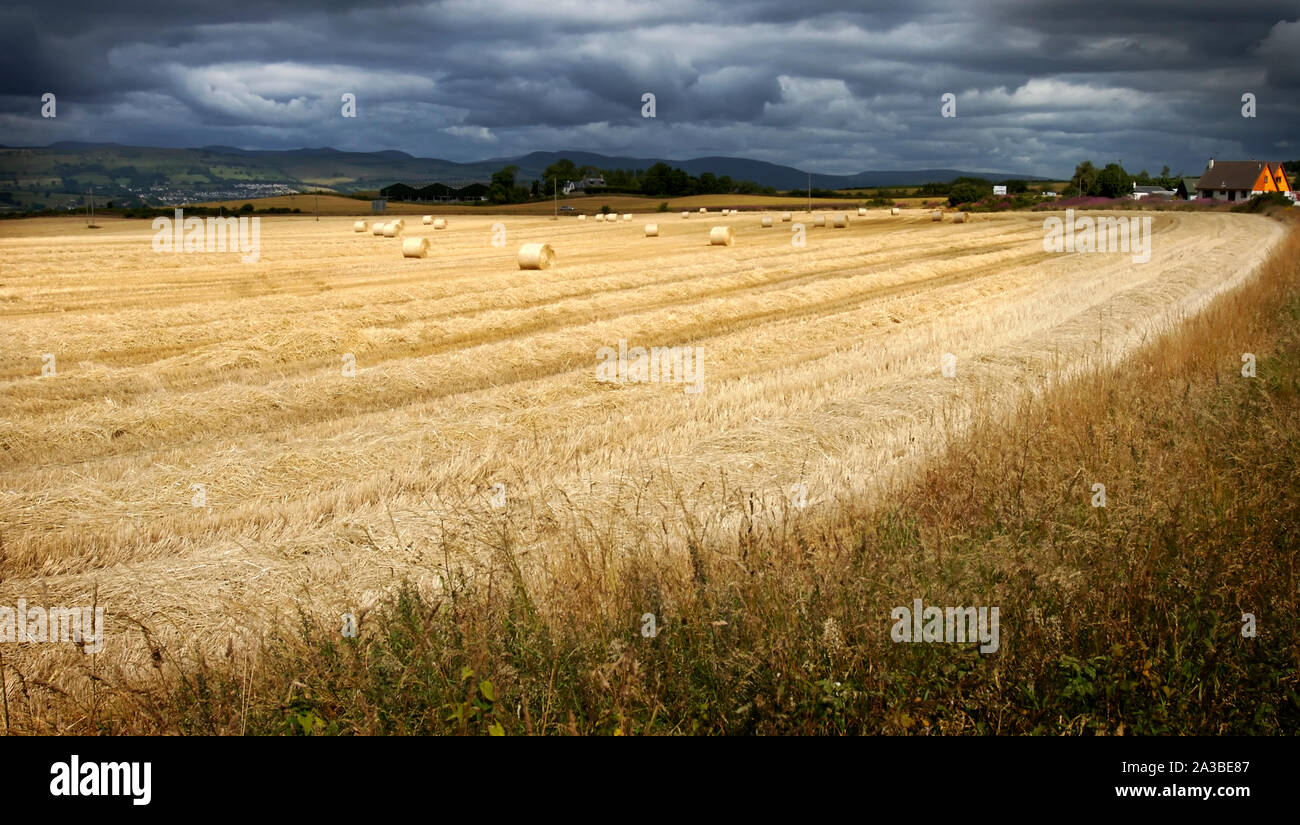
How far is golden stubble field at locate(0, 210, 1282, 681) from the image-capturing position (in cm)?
683

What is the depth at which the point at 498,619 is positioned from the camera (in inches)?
189

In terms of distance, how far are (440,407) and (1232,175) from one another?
430ft

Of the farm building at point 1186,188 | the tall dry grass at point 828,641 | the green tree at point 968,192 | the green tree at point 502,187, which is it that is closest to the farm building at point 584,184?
the green tree at point 502,187

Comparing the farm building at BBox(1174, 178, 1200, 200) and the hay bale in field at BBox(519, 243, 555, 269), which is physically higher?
the farm building at BBox(1174, 178, 1200, 200)

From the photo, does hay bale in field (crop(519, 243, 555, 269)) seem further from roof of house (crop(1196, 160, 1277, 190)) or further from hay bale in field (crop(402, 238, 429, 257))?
roof of house (crop(1196, 160, 1277, 190))

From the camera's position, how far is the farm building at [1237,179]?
109 meters

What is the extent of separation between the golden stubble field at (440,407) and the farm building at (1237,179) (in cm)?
10084

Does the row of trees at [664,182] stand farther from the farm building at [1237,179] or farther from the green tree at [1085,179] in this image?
the farm building at [1237,179]

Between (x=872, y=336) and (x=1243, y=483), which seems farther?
(x=872, y=336)

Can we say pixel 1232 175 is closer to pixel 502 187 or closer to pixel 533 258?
pixel 502 187

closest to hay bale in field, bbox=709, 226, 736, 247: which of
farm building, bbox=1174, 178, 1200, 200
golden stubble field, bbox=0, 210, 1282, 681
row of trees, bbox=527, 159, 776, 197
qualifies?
golden stubble field, bbox=0, 210, 1282, 681
